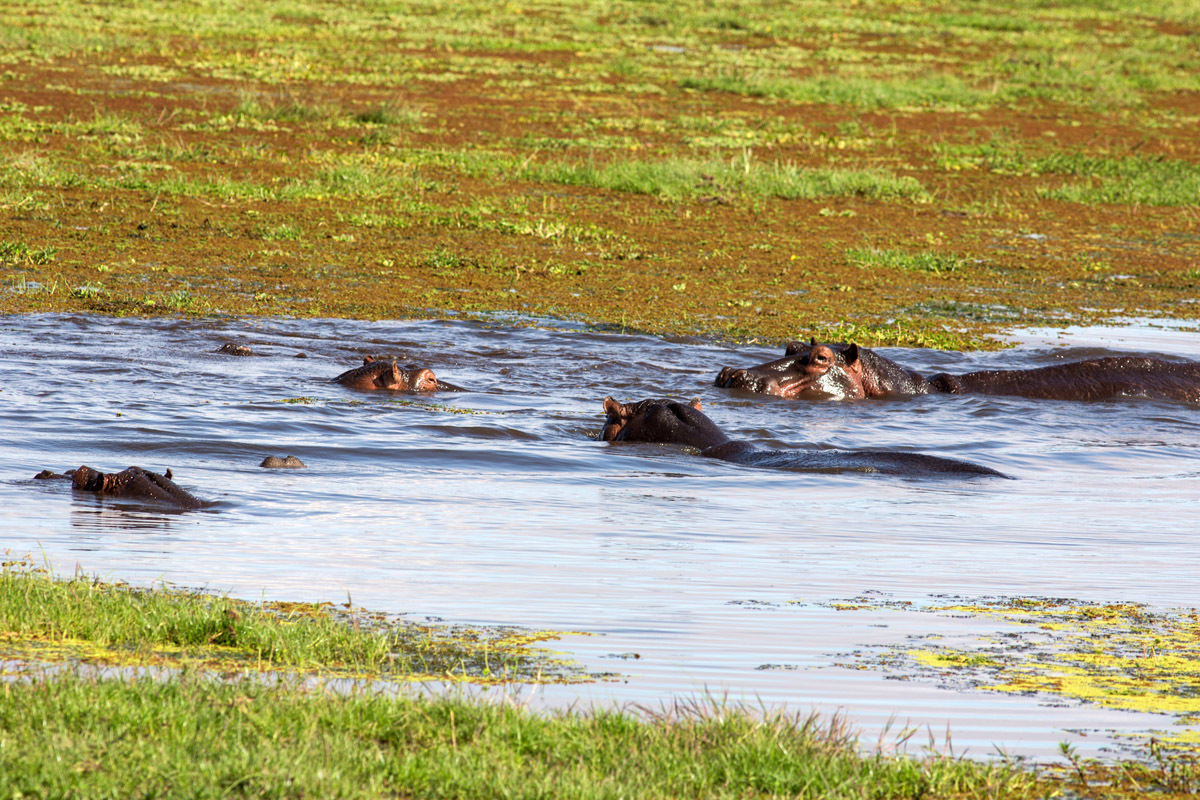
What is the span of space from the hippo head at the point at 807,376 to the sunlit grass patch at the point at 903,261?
227 inches

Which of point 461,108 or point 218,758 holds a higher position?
point 461,108

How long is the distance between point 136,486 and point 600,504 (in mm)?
2109

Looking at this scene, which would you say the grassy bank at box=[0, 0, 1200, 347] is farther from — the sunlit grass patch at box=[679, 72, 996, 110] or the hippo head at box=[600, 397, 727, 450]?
the hippo head at box=[600, 397, 727, 450]

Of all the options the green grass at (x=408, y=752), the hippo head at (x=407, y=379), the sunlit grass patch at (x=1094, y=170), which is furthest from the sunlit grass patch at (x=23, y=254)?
the sunlit grass patch at (x=1094, y=170)

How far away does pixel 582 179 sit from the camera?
20719mm

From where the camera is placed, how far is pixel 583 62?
36.7 m

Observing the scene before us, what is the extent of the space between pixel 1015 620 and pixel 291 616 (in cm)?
231

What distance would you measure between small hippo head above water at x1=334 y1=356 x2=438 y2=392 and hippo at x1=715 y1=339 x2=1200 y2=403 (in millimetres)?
2278

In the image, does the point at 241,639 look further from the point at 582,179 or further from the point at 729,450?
the point at 582,179

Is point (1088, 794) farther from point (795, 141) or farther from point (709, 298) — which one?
point (795, 141)

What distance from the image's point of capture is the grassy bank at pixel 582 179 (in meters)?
14.5

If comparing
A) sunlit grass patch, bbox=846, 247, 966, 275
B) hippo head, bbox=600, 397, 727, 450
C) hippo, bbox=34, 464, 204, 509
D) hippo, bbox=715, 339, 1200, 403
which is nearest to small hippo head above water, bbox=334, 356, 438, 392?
hippo head, bbox=600, 397, 727, 450

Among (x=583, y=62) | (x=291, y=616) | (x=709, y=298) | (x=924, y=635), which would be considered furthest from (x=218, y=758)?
(x=583, y=62)

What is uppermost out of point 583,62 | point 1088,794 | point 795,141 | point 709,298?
point 583,62
